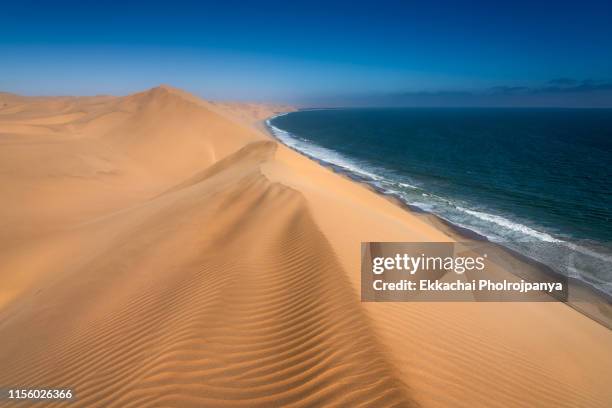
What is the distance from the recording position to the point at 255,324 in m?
4.34

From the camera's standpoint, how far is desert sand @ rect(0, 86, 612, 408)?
10.9 ft

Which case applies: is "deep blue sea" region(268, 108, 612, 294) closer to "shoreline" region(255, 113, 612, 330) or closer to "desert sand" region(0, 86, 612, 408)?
"shoreline" region(255, 113, 612, 330)

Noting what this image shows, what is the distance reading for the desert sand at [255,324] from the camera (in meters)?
3.32

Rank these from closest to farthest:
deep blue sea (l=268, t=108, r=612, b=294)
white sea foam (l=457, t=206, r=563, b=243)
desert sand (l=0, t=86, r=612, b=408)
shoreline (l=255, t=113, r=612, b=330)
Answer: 1. desert sand (l=0, t=86, r=612, b=408)
2. shoreline (l=255, t=113, r=612, b=330)
3. deep blue sea (l=268, t=108, r=612, b=294)
4. white sea foam (l=457, t=206, r=563, b=243)

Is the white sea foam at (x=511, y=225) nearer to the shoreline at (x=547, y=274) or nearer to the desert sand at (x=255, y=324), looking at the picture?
the shoreline at (x=547, y=274)

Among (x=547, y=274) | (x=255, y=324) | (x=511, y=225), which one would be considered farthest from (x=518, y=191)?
(x=255, y=324)

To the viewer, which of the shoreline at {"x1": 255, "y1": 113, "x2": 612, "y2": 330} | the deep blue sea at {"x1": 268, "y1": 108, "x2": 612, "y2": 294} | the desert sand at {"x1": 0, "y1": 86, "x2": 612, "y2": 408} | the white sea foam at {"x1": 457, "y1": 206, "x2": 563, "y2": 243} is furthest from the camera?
the white sea foam at {"x1": 457, "y1": 206, "x2": 563, "y2": 243}

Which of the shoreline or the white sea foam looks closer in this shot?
the shoreline

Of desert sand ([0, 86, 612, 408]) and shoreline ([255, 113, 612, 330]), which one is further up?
desert sand ([0, 86, 612, 408])

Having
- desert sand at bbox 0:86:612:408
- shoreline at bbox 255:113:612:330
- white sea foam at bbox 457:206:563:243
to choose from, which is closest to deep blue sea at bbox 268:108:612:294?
white sea foam at bbox 457:206:563:243

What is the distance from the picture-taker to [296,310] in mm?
4434

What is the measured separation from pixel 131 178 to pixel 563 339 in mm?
21036

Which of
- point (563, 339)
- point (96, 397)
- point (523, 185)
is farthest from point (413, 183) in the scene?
point (96, 397)

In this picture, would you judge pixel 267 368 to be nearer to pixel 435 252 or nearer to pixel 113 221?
pixel 435 252
